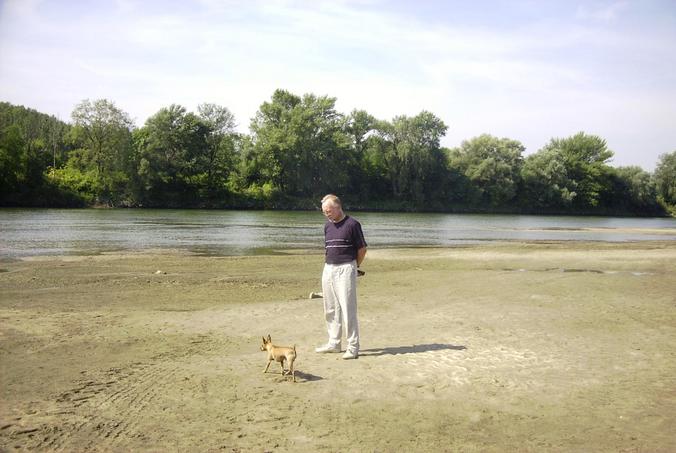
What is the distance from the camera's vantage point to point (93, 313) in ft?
36.0

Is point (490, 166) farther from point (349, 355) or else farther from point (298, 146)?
point (349, 355)

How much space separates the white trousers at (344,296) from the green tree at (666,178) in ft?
380

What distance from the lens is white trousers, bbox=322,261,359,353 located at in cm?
800

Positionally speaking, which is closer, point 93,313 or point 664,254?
point 93,313

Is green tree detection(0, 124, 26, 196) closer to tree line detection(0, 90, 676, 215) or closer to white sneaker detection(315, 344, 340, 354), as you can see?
tree line detection(0, 90, 676, 215)

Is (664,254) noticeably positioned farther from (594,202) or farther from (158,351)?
(594,202)

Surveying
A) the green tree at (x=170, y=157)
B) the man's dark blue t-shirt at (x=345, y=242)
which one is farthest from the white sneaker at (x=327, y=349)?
the green tree at (x=170, y=157)

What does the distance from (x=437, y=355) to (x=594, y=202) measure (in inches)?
4234

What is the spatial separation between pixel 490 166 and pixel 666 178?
123 ft

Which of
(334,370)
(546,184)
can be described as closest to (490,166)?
(546,184)

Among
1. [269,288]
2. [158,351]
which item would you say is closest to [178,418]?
[158,351]

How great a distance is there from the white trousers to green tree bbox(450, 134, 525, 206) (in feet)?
309

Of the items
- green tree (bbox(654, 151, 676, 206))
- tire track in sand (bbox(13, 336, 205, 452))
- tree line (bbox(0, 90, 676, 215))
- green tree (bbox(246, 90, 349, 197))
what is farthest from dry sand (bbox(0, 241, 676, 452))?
green tree (bbox(654, 151, 676, 206))

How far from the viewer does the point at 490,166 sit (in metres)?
98.9
